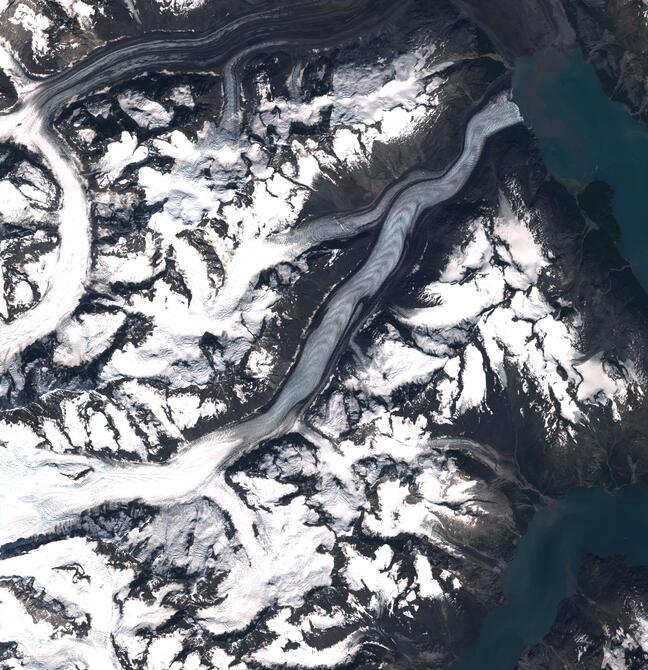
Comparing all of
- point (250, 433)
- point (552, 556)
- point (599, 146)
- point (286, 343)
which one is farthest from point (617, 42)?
point (250, 433)

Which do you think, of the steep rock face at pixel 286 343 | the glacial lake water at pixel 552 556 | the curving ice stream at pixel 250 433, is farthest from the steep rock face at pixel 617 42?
the glacial lake water at pixel 552 556

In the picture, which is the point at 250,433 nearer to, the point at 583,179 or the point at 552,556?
the point at 552,556

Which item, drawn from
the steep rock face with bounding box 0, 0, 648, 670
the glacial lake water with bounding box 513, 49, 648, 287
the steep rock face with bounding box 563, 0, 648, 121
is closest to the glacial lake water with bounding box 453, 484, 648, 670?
the steep rock face with bounding box 0, 0, 648, 670

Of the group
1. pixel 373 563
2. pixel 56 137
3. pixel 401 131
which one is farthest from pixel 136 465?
pixel 401 131

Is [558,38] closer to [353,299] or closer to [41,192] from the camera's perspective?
[353,299]

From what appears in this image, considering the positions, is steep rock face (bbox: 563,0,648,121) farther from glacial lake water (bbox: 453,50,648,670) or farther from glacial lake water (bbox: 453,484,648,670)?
glacial lake water (bbox: 453,484,648,670)
